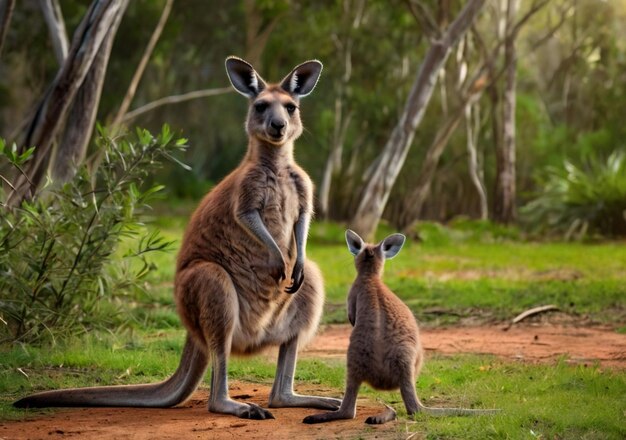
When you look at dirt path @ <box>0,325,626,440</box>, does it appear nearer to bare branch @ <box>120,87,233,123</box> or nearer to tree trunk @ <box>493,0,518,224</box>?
bare branch @ <box>120,87,233,123</box>

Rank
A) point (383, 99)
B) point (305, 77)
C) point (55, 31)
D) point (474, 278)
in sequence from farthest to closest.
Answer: point (383, 99) → point (474, 278) → point (55, 31) → point (305, 77)

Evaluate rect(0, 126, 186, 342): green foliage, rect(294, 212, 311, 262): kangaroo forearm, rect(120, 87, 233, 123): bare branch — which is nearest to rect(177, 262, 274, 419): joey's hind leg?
rect(294, 212, 311, 262): kangaroo forearm

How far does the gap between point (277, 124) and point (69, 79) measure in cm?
326

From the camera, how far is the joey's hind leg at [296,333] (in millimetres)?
5863

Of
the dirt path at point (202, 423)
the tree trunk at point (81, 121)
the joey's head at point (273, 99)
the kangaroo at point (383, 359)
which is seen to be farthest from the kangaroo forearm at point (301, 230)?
the tree trunk at point (81, 121)

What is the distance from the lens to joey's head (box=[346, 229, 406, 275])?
5.86 m

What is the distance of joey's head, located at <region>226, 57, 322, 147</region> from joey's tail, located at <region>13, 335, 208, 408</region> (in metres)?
1.28

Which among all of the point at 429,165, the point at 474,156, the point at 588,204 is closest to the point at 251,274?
the point at 429,165

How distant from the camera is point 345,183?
22.7 meters

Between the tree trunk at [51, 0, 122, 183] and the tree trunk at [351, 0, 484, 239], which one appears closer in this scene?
the tree trunk at [51, 0, 122, 183]

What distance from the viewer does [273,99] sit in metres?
6.00

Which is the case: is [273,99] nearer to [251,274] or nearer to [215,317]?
[251,274]

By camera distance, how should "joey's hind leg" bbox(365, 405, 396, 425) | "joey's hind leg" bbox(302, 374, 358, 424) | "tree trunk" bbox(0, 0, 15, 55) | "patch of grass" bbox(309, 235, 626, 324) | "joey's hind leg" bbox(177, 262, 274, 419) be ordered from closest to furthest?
"joey's hind leg" bbox(365, 405, 396, 425), "joey's hind leg" bbox(302, 374, 358, 424), "joey's hind leg" bbox(177, 262, 274, 419), "tree trunk" bbox(0, 0, 15, 55), "patch of grass" bbox(309, 235, 626, 324)

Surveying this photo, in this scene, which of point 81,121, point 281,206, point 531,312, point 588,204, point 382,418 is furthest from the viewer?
point 588,204
